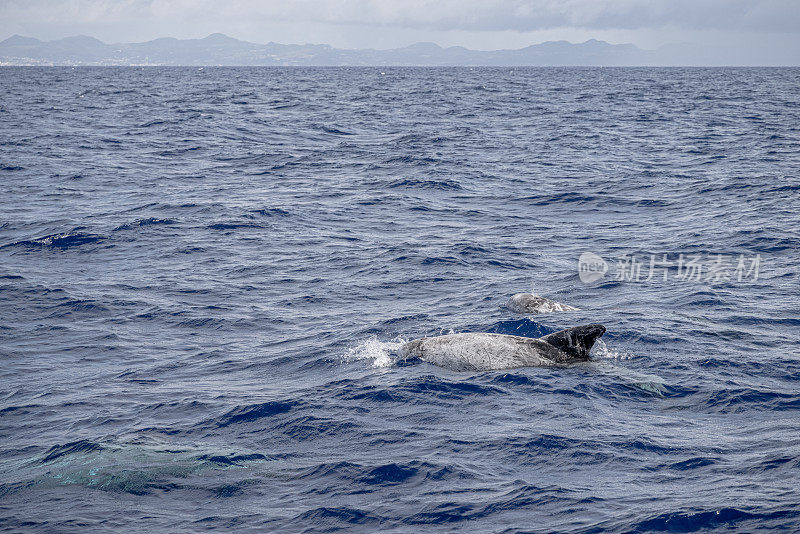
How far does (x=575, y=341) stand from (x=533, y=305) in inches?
128

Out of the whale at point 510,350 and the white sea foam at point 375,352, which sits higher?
the whale at point 510,350

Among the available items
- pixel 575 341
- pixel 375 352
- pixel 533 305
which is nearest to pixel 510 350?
pixel 575 341

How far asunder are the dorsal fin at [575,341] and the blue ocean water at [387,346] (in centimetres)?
31

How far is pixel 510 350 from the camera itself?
1434 cm

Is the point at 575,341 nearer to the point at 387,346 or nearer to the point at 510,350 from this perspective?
the point at 510,350

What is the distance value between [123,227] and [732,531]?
68.8 ft

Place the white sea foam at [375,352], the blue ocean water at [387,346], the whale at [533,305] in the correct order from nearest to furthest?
the blue ocean water at [387,346] → the white sea foam at [375,352] → the whale at [533,305]

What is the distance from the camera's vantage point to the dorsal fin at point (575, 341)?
1395cm

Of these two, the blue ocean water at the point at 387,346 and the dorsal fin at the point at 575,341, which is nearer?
the blue ocean water at the point at 387,346

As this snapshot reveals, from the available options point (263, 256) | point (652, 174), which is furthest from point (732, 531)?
point (652, 174)

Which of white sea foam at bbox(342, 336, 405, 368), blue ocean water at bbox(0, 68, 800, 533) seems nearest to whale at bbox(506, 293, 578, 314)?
blue ocean water at bbox(0, 68, 800, 533)

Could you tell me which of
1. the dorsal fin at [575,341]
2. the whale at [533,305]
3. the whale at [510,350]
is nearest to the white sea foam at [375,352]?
the whale at [510,350]

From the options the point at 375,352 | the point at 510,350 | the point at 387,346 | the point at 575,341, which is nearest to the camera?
the point at 575,341

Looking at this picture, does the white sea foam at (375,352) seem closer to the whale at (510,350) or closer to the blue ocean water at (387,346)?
the blue ocean water at (387,346)
